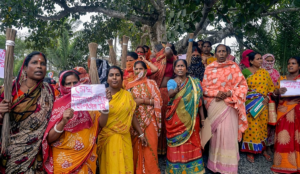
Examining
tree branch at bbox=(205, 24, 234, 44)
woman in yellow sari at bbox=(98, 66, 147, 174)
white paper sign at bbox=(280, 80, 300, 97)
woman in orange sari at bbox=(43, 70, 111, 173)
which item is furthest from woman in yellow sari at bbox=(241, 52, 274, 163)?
tree branch at bbox=(205, 24, 234, 44)

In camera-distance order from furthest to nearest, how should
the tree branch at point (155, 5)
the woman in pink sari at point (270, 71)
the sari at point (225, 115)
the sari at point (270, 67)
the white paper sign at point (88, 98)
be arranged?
the tree branch at point (155, 5) < the sari at point (270, 67) < the woman in pink sari at point (270, 71) < the sari at point (225, 115) < the white paper sign at point (88, 98)

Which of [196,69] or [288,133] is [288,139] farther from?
[196,69]

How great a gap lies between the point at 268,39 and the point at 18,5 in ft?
24.1

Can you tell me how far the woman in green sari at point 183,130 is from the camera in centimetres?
348

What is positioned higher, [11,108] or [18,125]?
[11,108]

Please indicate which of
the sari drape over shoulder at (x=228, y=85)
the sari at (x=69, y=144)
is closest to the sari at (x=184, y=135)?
the sari drape over shoulder at (x=228, y=85)

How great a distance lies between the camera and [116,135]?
2953 mm

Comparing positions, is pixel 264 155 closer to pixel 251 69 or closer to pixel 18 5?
pixel 251 69

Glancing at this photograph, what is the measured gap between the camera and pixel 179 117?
3514 mm

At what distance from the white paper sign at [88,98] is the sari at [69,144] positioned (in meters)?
0.35

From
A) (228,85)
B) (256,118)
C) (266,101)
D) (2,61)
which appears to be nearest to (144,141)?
(228,85)

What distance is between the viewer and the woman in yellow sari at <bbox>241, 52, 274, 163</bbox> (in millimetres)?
4148

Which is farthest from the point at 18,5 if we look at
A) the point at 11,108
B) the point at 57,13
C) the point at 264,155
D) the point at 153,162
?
the point at 264,155

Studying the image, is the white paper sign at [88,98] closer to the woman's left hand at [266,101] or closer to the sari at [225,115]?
the sari at [225,115]
